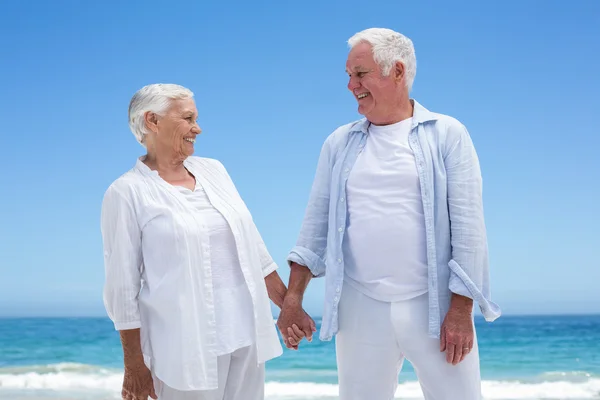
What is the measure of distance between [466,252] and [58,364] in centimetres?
1158

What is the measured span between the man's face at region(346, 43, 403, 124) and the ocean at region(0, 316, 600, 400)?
6.75 meters

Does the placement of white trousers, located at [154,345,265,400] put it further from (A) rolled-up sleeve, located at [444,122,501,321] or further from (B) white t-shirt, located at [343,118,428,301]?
(A) rolled-up sleeve, located at [444,122,501,321]

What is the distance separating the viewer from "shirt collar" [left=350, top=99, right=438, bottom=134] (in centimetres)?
290

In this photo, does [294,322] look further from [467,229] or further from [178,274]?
[467,229]

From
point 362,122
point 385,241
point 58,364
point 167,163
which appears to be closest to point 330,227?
point 385,241

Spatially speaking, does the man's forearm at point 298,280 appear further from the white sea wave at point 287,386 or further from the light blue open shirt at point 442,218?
the white sea wave at point 287,386

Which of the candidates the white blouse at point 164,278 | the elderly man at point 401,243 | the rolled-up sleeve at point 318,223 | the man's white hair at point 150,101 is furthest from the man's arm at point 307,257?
the man's white hair at point 150,101

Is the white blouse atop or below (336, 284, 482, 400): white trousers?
atop

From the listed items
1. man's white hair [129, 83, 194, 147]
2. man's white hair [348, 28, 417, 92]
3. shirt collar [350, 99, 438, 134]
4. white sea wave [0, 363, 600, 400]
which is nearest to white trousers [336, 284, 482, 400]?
shirt collar [350, 99, 438, 134]

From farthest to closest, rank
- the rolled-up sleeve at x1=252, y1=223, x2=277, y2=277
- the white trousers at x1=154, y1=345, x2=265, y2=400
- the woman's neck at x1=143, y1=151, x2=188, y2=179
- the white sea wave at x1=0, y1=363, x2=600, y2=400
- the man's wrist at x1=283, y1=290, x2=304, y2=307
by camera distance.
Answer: the white sea wave at x1=0, y1=363, x2=600, y2=400 → the rolled-up sleeve at x1=252, y1=223, x2=277, y2=277 → the man's wrist at x1=283, y1=290, x2=304, y2=307 → the woman's neck at x1=143, y1=151, x2=188, y2=179 → the white trousers at x1=154, y1=345, x2=265, y2=400

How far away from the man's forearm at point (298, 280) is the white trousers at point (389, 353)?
22 cm

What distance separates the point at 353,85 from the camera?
116 inches

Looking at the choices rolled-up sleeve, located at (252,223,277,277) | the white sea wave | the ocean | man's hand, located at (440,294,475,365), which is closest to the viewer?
man's hand, located at (440,294,475,365)

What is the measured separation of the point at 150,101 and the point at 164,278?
27.0 inches
